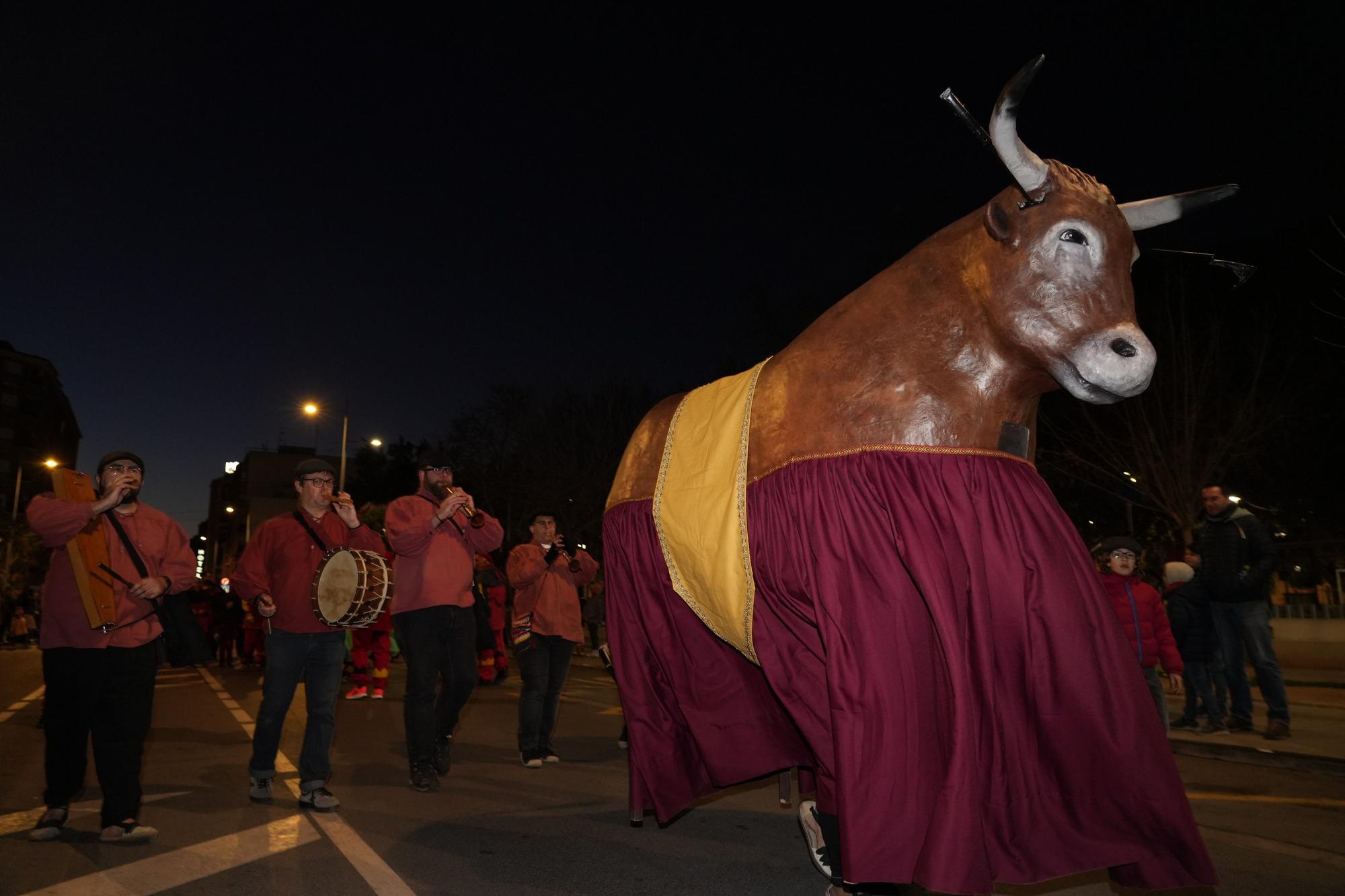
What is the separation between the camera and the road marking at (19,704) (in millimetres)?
10422

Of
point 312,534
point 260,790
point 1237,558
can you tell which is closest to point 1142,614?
point 1237,558

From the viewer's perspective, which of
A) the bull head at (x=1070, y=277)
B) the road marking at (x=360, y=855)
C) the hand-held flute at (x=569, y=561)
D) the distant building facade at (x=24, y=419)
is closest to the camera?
the bull head at (x=1070, y=277)

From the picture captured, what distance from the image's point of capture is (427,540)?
6.24m

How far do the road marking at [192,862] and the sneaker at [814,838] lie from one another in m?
2.34

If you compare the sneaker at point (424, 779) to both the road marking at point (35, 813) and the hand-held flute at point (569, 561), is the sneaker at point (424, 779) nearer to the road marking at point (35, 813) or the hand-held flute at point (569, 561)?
the road marking at point (35, 813)

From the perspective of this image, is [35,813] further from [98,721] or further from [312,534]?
[312,534]

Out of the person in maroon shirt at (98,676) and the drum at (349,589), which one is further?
the drum at (349,589)

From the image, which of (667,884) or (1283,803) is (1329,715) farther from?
(667,884)

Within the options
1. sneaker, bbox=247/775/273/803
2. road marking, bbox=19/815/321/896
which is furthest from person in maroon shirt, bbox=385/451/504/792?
road marking, bbox=19/815/321/896

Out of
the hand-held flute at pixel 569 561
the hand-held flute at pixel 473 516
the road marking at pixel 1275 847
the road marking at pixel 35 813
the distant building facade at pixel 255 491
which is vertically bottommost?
the road marking at pixel 1275 847

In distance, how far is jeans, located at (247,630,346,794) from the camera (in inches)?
221

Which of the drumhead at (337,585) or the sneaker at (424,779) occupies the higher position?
the drumhead at (337,585)

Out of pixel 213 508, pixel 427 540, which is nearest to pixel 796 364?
pixel 427 540

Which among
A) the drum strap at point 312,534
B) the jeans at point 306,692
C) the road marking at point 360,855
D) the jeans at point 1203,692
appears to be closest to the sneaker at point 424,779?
the jeans at point 306,692
